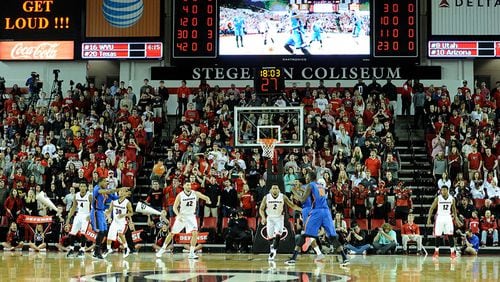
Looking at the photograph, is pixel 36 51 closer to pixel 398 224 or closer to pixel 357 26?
pixel 357 26

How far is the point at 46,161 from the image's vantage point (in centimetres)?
2808

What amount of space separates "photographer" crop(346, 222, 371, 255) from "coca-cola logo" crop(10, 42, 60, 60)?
49.3 feet

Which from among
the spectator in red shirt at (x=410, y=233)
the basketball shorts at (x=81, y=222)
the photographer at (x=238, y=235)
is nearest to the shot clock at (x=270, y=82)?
the photographer at (x=238, y=235)

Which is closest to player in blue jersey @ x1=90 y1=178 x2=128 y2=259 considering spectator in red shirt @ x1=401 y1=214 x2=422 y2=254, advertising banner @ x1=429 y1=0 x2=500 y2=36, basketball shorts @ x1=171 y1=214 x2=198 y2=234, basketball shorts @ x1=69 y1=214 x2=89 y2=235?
basketball shorts @ x1=69 y1=214 x2=89 y2=235

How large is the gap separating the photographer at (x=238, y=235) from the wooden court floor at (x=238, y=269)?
1.98m

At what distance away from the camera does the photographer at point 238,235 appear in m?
24.4

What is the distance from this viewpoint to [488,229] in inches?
977

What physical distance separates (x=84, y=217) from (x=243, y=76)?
12.5 m

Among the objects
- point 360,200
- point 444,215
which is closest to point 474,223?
point 444,215

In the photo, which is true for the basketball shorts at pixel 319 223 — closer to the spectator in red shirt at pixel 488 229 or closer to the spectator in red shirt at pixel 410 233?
the spectator in red shirt at pixel 410 233

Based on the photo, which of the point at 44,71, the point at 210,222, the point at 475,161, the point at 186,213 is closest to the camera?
the point at 186,213

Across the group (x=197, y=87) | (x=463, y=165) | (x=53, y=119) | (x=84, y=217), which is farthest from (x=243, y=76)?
(x=84, y=217)

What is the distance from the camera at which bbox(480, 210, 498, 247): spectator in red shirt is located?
24.8 metres

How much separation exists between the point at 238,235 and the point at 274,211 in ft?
10.8
